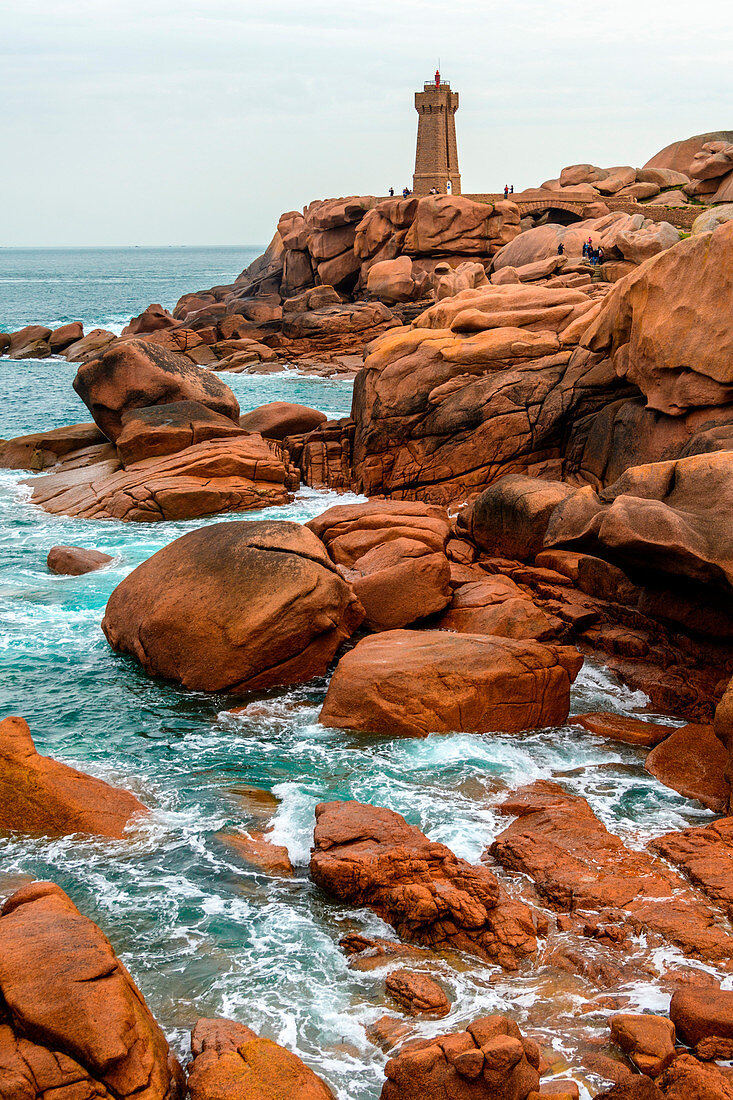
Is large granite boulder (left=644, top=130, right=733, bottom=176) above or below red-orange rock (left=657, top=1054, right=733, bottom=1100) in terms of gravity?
above

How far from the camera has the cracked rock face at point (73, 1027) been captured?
5066mm

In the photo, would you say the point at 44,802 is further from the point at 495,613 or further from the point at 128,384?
the point at 128,384

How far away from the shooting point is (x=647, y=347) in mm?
14844

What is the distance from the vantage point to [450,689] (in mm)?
10883

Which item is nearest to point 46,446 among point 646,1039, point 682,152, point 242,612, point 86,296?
point 242,612

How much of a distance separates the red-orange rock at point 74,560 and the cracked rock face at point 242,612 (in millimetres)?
4385

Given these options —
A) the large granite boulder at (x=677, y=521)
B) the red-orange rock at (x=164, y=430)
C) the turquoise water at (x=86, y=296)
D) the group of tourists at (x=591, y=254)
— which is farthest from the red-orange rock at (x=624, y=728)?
the turquoise water at (x=86, y=296)

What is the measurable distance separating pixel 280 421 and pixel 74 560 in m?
8.45

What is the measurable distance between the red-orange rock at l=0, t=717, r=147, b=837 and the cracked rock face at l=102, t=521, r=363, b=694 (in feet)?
10.4

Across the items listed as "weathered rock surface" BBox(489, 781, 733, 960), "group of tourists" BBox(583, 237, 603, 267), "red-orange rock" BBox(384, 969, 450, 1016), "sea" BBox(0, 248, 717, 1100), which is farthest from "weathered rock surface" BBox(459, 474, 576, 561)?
"group of tourists" BBox(583, 237, 603, 267)

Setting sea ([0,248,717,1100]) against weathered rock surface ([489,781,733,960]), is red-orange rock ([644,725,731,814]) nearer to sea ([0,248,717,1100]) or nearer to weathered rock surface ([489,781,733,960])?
sea ([0,248,717,1100])

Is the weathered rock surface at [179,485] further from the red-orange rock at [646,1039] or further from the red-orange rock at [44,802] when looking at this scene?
the red-orange rock at [646,1039]

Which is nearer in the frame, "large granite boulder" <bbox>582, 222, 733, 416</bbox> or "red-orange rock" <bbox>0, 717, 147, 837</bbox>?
"red-orange rock" <bbox>0, 717, 147, 837</bbox>

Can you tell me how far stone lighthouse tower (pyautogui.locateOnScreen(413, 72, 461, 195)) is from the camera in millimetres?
66688
